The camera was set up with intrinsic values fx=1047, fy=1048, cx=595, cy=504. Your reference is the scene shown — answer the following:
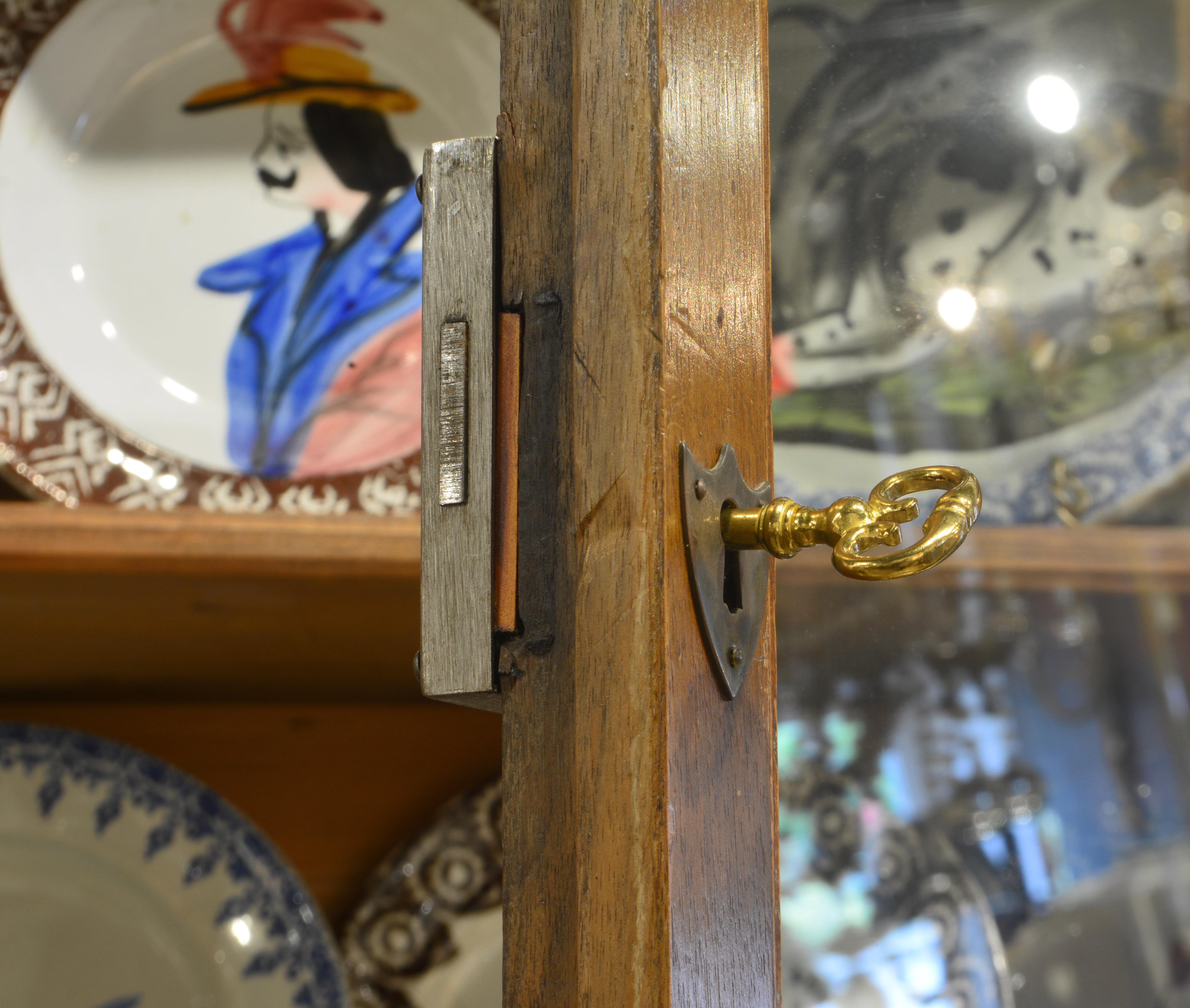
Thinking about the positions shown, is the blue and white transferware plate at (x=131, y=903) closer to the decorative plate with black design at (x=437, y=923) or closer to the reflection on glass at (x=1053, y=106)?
the decorative plate with black design at (x=437, y=923)

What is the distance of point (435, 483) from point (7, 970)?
42cm

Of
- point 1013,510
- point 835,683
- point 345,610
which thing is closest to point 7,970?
point 345,610

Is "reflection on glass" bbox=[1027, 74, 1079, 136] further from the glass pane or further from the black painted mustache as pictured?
the black painted mustache

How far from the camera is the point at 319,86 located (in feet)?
1.75

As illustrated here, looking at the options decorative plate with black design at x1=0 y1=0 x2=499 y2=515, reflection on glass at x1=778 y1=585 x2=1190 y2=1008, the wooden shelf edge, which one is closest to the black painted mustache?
decorative plate with black design at x1=0 y1=0 x2=499 y2=515

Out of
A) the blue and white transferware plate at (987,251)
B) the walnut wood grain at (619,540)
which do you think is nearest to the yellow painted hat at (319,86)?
the blue and white transferware plate at (987,251)

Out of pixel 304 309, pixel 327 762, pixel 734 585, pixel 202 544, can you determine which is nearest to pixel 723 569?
pixel 734 585

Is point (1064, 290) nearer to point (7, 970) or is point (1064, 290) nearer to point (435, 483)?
point (435, 483)

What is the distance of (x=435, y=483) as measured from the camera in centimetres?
21

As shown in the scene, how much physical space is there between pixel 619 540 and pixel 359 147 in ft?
1.30

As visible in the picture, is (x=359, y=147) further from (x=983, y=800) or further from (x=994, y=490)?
(x=983, y=800)

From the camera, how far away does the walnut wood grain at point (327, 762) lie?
588 millimetres

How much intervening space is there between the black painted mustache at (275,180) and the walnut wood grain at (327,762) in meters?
0.29

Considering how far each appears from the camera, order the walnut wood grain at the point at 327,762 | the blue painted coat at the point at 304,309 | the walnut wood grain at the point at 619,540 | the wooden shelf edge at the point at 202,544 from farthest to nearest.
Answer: the walnut wood grain at the point at 327,762
the blue painted coat at the point at 304,309
the wooden shelf edge at the point at 202,544
the walnut wood grain at the point at 619,540
